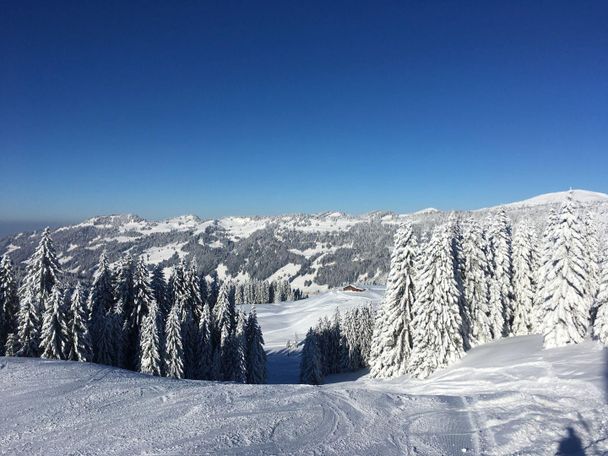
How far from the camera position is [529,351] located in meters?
24.4

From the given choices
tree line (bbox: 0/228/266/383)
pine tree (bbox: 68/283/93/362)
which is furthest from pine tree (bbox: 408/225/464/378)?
pine tree (bbox: 68/283/93/362)

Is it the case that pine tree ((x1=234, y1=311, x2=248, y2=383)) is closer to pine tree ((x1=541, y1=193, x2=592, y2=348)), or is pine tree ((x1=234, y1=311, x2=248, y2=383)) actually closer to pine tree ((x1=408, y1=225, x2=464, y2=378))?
pine tree ((x1=408, y1=225, x2=464, y2=378))

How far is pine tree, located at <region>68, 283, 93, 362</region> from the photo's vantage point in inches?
1205

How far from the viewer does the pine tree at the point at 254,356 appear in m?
43.6

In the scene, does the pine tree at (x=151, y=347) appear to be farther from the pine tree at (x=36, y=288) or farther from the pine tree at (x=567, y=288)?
the pine tree at (x=567, y=288)

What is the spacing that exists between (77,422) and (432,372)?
23.4 m

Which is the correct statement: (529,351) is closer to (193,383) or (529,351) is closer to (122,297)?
(193,383)

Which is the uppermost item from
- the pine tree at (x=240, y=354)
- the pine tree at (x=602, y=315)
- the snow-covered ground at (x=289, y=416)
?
the pine tree at (x=602, y=315)

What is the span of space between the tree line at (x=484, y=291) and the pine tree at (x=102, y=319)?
2526cm

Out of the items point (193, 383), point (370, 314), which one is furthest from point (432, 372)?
point (370, 314)

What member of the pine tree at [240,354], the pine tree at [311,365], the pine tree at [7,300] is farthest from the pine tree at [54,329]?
the pine tree at [311,365]

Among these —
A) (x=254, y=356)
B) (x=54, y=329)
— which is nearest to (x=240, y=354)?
(x=254, y=356)

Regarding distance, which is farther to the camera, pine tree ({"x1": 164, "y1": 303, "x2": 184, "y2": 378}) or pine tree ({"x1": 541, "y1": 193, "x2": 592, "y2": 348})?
pine tree ({"x1": 164, "y1": 303, "x2": 184, "y2": 378})

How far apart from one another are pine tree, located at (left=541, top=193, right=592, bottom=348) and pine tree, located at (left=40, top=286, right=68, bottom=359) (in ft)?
121
